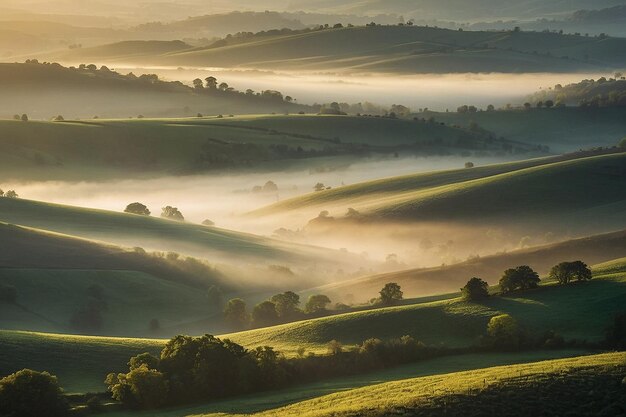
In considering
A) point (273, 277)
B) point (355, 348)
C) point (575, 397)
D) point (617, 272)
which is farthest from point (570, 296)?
point (273, 277)

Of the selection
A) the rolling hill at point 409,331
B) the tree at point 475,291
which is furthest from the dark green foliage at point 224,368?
the tree at point 475,291

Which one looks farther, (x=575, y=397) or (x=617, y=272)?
(x=617, y=272)

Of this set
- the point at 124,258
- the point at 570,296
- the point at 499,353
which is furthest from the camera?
the point at 124,258

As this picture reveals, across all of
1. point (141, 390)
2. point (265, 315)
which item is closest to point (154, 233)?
point (265, 315)

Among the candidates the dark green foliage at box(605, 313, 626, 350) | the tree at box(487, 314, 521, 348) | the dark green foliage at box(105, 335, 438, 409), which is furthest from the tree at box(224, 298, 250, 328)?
the dark green foliage at box(605, 313, 626, 350)

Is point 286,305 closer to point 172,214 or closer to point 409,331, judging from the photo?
point 409,331

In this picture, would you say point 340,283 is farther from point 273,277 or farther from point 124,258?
point 124,258
